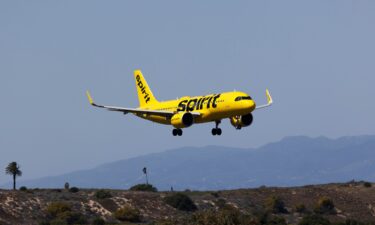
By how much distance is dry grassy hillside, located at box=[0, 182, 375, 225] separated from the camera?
5408 inches

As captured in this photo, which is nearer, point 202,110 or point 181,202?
point 202,110

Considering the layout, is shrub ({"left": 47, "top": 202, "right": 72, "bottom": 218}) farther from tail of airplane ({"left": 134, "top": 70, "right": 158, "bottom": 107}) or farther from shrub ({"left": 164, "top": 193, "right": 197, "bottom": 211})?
tail of airplane ({"left": 134, "top": 70, "right": 158, "bottom": 107})

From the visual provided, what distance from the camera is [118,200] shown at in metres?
150

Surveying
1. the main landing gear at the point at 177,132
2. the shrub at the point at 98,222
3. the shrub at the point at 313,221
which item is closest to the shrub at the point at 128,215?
the shrub at the point at 98,222

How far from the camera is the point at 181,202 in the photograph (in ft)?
495

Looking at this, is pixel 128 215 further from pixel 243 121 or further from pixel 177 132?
pixel 243 121

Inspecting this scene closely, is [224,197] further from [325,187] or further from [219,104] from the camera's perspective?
[219,104]

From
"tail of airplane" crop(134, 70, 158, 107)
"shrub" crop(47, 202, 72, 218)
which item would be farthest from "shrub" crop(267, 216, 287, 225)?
"shrub" crop(47, 202, 72, 218)

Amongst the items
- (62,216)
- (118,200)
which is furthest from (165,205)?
(62,216)

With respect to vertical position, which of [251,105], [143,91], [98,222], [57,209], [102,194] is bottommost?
[98,222]

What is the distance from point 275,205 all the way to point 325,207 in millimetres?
9746

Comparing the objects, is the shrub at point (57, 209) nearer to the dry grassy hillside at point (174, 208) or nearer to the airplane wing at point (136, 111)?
the dry grassy hillside at point (174, 208)

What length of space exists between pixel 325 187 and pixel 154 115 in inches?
3146

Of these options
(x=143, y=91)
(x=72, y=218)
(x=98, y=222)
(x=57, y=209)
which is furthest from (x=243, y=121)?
(x=57, y=209)
